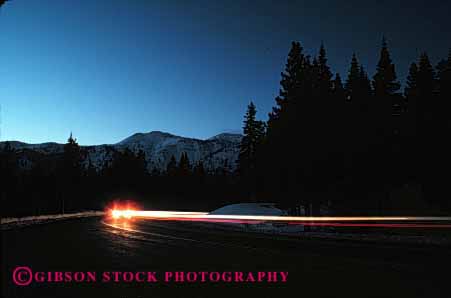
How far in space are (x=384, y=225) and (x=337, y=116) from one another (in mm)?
10603

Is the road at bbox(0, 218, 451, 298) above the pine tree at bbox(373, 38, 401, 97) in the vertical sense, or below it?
below

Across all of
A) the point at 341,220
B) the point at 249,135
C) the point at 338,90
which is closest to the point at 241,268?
the point at 341,220

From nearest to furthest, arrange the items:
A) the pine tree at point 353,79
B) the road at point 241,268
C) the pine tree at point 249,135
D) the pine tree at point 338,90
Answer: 1. the road at point 241,268
2. the pine tree at point 338,90
3. the pine tree at point 353,79
4. the pine tree at point 249,135

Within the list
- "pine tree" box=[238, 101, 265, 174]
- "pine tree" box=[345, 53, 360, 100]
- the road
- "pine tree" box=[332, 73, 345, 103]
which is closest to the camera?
the road

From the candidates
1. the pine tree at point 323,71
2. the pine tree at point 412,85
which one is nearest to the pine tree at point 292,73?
the pine tree at point 323,71

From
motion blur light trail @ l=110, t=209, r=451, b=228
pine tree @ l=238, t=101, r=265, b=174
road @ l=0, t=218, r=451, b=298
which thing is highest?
pine tree @ l=238, t=101, r=265, b=174

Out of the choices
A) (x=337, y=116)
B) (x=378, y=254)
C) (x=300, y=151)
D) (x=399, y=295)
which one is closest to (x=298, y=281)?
(x=399, y=295)

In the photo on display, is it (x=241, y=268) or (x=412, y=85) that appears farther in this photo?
(x=412, y=85)

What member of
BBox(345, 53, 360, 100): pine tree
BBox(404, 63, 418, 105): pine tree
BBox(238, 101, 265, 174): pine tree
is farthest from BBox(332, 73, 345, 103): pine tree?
BBox(238, 101, 265, 174): pine tree

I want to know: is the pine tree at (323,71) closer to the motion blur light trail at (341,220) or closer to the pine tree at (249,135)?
the motion blur light trail at (341,220)

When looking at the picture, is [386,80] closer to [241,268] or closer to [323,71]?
[323,71]

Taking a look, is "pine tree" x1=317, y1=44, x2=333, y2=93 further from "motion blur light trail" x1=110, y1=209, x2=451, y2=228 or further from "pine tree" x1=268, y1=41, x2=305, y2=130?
"motion blur light trail" x1=110, y1=209, x2=451, y2=228

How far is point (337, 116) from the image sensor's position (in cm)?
3184

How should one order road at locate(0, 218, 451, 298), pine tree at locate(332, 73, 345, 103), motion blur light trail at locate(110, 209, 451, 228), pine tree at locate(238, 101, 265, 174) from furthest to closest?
pine tree at locate(238, 101, 265, 174) → pine tree at locate(332, 73, 345, 103) → motion blur light trail at locate(110, 209, 451, 228) → road at locate(0, 218, 451, 298)
